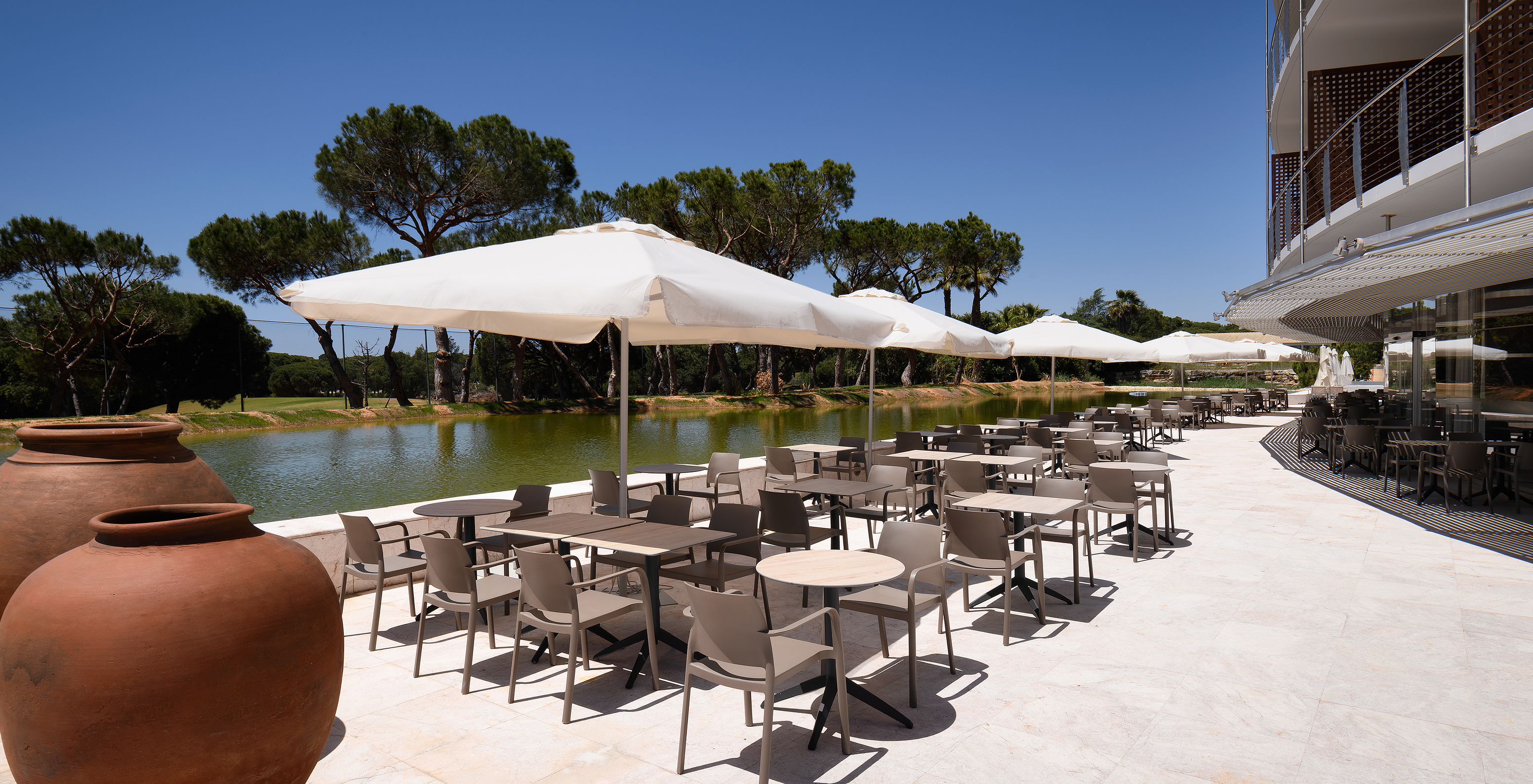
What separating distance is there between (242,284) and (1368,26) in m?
28.5

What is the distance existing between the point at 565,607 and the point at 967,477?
3994 millimetres

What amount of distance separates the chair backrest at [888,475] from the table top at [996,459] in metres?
0.51

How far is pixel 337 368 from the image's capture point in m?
24.3

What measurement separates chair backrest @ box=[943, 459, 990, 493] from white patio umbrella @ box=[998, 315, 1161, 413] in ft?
16.9

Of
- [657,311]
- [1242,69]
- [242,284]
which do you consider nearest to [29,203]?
[242,284]

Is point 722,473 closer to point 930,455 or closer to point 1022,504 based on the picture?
point 930,455

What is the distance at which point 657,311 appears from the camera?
201 inches

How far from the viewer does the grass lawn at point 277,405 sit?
66.3 ft

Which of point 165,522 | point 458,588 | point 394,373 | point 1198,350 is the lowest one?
point 458,588

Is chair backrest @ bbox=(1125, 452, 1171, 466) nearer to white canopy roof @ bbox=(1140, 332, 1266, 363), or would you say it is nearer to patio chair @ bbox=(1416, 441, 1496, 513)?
patio chair @ bbox=(1416, 441, 1496, 513)

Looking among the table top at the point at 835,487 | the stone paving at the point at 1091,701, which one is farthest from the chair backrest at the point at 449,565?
the table top at the point at 835,487

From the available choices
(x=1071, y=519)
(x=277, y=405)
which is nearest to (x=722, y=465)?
(x=1071, y=519)

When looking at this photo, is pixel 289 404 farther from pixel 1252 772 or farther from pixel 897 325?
pixel 1252 772

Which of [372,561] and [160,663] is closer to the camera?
[160,663]
